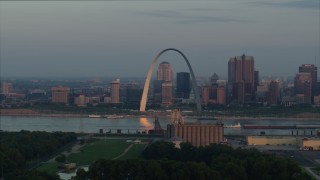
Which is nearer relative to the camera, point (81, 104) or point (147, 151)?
point (147, 151)

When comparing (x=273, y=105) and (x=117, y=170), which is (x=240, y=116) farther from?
(x=117, y=170)

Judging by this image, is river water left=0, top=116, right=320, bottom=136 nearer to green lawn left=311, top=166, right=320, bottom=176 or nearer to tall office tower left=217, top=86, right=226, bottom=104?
green lawn left=311, top=166, right=320, bottom=176

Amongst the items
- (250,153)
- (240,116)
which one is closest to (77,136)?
(250,153)

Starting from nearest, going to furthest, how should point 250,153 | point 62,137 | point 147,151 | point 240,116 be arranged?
point 250,153 → point 147,151 → point 62,137 → point 240,116

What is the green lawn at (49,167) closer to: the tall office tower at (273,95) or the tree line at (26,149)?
the tree line at (26,149)

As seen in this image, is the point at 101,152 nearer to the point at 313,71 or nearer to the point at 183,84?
the point at 183,84

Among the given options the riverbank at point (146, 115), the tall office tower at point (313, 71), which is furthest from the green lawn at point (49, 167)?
the tall office tower at point (313, 71)
